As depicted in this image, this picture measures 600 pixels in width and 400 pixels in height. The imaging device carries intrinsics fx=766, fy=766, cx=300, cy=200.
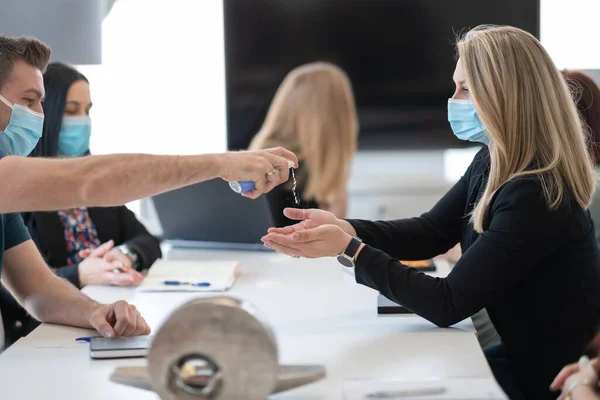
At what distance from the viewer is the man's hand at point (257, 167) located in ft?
4.93

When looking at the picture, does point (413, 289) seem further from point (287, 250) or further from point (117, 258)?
point (117, 258)

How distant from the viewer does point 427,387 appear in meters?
1.25

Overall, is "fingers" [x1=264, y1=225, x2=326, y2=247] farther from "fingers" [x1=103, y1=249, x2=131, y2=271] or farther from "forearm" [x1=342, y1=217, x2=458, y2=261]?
"fingers" [x1=103, y1=249, x2=131, y2=271]

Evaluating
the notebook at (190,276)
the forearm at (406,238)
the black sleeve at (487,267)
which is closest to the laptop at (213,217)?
the notebook at (190,276)

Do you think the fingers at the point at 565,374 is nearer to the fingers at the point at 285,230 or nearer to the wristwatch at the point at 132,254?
the fingers at the point at 285,230

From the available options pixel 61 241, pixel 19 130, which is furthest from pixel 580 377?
pixel 61 241

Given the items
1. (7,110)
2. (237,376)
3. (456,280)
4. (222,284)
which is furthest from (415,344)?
(7,110)

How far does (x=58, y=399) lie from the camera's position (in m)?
1.28

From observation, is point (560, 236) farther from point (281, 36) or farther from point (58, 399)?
point (281, 36)

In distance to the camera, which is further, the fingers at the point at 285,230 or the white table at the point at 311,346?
the fingers at the point at 285,230

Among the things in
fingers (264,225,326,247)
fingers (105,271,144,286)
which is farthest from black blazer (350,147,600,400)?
fingers (105,271,144,286)

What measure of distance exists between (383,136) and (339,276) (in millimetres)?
2290

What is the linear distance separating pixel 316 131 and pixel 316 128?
0.01m

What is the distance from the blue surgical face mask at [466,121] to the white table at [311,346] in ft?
1.55
